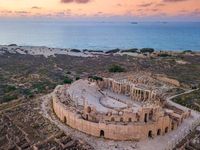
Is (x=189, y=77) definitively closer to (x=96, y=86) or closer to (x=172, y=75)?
(x=172, y=75)

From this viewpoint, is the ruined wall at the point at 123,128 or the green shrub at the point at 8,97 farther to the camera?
the green shrub at the point at 8,97

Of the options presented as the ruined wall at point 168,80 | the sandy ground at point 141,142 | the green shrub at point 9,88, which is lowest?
the sandy ground at point 141,142

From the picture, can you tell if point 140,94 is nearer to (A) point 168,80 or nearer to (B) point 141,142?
(B) point 141,142

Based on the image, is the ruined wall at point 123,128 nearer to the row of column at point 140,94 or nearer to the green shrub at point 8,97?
the row of column at point 140,94

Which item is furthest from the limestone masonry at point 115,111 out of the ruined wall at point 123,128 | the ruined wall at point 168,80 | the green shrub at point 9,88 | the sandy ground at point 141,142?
the green shrub at point 9,88

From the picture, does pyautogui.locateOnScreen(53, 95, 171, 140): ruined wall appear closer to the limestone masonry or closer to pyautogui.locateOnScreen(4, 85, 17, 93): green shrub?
the limestone masonry

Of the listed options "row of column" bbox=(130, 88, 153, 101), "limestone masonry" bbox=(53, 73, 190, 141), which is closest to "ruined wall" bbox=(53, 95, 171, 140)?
"limestone masonry" bbox=(53, 73, 190, 141)

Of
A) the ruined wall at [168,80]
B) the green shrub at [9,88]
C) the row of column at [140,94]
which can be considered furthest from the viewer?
the ruined wall at [168,80]

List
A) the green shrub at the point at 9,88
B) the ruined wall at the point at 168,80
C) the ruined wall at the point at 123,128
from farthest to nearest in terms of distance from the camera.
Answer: the ruined wall at the point at 168,80
the green shrub at the point at 9,88
the ruined wall at the point at 123,128

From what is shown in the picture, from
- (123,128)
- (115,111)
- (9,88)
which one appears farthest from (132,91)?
(9,88)

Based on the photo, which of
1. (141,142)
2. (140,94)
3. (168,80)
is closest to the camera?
(141,142)
